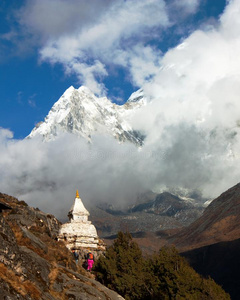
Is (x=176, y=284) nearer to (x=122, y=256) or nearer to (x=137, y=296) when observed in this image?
(x=137, y=296)

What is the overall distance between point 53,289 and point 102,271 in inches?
1188

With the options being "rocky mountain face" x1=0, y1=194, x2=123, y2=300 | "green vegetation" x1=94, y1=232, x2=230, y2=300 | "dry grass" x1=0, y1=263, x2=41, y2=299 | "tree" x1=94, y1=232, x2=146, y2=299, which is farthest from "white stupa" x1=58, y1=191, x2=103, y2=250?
"dry grass" x1=0, y1=263, x2=41, y2=299

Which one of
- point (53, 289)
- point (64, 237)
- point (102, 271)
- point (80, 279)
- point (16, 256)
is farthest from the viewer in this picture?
point (64, 237)

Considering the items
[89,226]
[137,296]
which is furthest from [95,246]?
[137,296]

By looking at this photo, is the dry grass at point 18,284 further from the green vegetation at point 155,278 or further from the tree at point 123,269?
the tree at point 123,269

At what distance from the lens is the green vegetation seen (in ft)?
164

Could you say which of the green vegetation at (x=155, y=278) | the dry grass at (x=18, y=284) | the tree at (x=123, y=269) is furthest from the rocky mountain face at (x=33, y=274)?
the tree at (x=123, y=269)

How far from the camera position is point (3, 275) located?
25.8 metres

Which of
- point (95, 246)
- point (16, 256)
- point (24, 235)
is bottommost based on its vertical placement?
point (16, 256)

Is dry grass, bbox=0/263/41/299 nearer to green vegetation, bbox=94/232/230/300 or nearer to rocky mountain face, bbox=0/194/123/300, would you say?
rocky mountain face, bbox=0/194/123/300

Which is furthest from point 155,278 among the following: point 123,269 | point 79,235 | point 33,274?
point 79,235

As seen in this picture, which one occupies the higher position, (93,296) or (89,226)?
(89,226)

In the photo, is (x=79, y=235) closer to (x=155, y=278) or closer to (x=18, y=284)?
(x=155, y=278)

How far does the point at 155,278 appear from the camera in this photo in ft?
174
